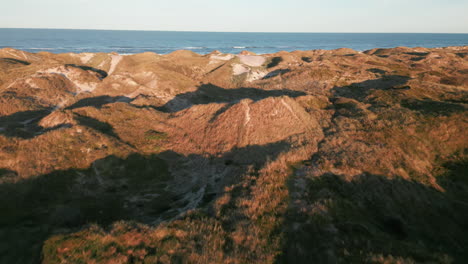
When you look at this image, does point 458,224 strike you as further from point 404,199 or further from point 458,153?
point 458,153

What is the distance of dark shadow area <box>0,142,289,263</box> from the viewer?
10.8 m

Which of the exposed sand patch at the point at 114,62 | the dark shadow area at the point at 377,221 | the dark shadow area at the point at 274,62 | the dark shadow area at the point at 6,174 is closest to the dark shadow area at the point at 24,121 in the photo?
the dark shadow area at the point at 6,174

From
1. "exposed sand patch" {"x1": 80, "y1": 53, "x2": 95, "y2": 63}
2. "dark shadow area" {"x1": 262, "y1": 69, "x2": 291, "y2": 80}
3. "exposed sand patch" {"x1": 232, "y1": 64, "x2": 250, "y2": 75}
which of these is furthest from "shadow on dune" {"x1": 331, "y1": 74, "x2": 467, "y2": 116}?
"exposed sand patch" {"x1": 80, "y1": 53, "x2": 95, "y2": 63}

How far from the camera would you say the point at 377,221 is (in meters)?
12.1

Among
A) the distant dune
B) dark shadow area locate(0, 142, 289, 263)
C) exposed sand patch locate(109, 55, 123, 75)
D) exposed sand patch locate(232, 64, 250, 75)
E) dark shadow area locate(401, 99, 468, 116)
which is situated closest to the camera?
the distant dune

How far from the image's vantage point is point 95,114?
27.2 metres

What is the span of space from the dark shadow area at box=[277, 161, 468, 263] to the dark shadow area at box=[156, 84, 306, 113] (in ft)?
98.0

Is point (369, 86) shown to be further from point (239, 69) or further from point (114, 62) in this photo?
point (114, 62)

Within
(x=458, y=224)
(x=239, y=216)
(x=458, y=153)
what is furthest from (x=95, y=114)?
(x=458, y=153)

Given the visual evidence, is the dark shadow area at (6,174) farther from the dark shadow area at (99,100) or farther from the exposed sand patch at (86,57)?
the exposed sand patch at (86,57)

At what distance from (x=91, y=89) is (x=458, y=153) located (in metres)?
59.3

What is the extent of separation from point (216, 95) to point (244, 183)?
36654 mm

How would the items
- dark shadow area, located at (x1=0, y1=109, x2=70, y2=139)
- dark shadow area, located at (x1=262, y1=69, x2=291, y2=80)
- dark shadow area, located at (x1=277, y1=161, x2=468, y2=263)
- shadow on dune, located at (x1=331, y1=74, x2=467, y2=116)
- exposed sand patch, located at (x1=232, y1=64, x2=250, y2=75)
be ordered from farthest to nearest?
exposed sand patch, located at (x1=232, y1=64, x2=250, y2=75) < dark shadow area, located at (x1=262, y1=69, x2=291, y2=80) < dark shadow area, located at (x1=0, y1=109, x2=70, y2=139) < shadow on dune, located at (x1=331, y1=74, x2=467, y2=116) < dark shadow area, located at (x1=277, y1=161, x2=468, y2=263)

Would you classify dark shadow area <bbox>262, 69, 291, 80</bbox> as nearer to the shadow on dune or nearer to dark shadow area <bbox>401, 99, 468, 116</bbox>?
the shadow on dune
